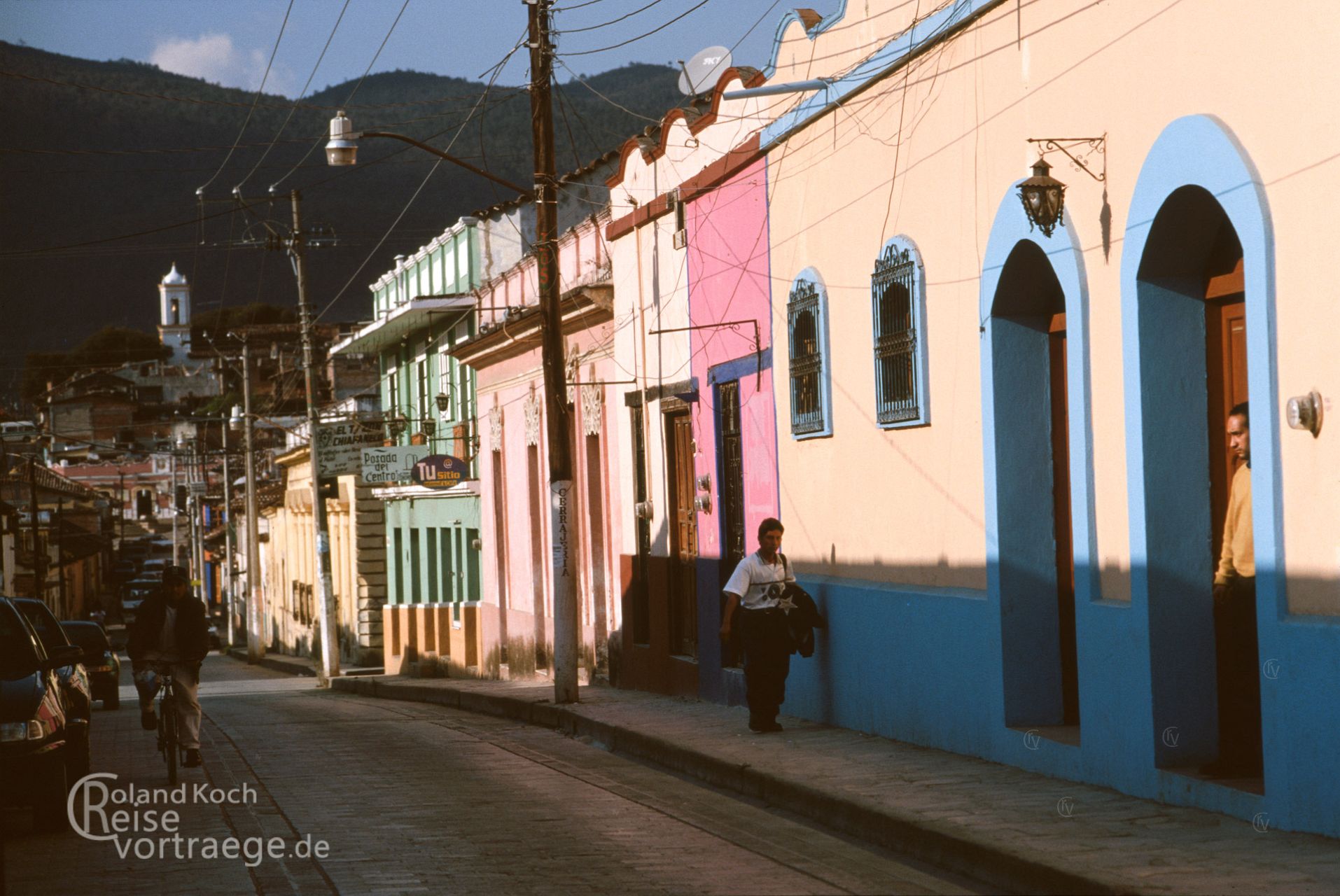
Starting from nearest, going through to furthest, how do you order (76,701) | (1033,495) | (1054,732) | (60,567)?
(1054,732) < (1033,495) < (76,701) < (60,567)

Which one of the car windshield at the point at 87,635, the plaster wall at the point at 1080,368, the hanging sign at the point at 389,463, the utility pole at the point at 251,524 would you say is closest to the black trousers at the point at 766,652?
the plaster wall at the point at 1080,368

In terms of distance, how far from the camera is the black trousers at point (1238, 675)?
926cm

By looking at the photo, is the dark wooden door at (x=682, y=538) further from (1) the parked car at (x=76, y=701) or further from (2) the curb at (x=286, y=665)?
(2) the curb at (x=286, y=665)

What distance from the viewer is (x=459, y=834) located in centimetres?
1042

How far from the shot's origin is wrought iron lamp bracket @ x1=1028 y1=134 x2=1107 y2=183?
1008cm

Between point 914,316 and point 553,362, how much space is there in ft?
22.3

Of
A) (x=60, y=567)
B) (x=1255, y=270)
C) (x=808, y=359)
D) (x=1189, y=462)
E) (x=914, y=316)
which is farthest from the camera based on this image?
(x=60, y=567)

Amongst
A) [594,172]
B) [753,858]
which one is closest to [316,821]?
[753,858]

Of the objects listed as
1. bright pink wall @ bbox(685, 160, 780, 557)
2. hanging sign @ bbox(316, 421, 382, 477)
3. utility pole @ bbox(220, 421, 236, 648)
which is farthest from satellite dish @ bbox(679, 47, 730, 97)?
utility pole @ bbox(220, 421, 236, 648)

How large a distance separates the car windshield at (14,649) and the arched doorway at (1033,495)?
20.5 feet

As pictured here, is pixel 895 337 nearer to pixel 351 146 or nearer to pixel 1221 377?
pixel 1221 377

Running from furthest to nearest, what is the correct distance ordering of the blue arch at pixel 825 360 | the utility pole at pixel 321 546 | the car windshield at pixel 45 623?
the utility pole at pixel 321 546 < the car windshield at pixel 45 623 < the blue arch at pixel 825 360

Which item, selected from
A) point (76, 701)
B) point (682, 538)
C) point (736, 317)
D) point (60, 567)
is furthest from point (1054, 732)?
point (60, 567)

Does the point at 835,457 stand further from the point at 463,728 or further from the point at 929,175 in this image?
the point at 463,728
